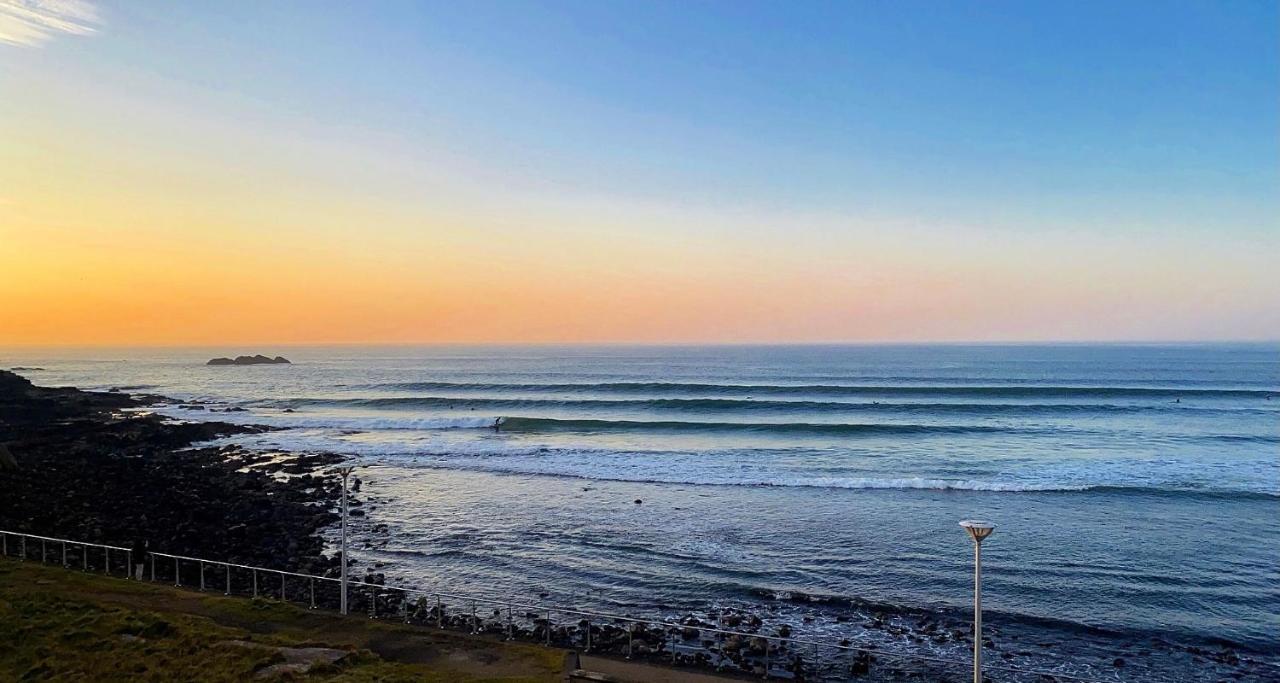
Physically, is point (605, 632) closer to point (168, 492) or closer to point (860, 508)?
point (860, 508)

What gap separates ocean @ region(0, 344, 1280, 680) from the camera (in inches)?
676

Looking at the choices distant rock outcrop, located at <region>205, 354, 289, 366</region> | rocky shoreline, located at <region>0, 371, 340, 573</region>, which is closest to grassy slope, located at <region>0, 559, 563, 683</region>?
rocky shoreline, located at <region>0, 371, 340, 573</region>

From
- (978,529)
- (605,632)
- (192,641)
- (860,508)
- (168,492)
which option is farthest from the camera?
(168,492)

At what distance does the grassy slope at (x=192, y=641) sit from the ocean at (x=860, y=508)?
5.00m

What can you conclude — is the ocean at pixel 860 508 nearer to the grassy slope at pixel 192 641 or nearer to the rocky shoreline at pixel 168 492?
the rocky shoreline at pixel 168 492

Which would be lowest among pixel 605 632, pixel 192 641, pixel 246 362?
pixel 605 632

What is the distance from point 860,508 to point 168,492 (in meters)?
26.8

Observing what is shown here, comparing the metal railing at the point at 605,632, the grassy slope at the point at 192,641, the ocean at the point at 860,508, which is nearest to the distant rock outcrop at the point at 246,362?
the ocean at the point at 860,508

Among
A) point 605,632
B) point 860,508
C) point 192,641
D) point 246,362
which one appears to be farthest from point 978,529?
point 246,362

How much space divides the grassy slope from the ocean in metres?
5.00

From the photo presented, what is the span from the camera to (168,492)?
29469 millimetres

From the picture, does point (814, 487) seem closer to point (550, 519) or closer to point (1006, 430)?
point (550, 519)

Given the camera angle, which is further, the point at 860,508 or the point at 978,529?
the point at 860,508

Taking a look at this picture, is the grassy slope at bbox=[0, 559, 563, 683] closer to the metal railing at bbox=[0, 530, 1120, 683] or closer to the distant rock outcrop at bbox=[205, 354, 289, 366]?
the metal railing at bbox=[0, 530, 1120, 683]
